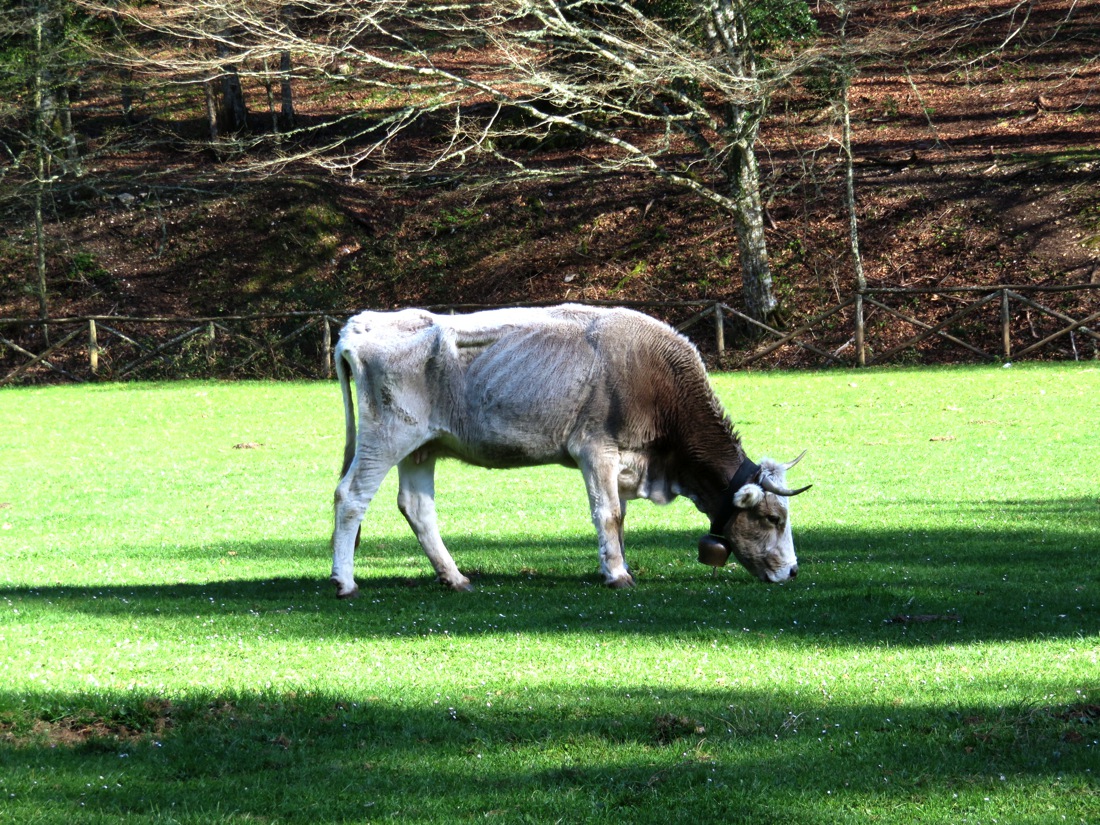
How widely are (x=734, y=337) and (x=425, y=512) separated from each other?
2319cm

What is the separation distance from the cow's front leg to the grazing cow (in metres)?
0.01

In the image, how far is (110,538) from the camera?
14.0 m

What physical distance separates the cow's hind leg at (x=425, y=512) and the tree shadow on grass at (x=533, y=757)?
3.55 metres

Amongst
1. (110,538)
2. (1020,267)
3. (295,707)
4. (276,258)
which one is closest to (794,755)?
(295,707)

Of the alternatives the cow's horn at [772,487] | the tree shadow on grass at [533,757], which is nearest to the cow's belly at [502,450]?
the cow's horn at [772,487]

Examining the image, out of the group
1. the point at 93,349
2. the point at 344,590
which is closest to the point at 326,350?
the point at 93,349

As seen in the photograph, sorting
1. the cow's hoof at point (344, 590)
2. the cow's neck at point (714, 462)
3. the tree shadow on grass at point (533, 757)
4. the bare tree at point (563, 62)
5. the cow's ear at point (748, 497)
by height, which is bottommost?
the cow's hoof at point (344, 590)

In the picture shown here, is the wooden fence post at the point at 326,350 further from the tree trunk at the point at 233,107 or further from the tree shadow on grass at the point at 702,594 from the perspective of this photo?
the tree shadow on grass at the point at 702,594

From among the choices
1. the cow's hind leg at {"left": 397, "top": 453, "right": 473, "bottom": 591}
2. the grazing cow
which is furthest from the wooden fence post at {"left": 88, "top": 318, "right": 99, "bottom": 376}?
the cow's hind leg at {"left": 397, "top": 453, "right": 473, "bottom": 591}

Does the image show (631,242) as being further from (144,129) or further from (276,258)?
(144,129)

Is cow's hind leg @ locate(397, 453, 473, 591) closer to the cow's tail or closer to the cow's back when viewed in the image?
the cow's back

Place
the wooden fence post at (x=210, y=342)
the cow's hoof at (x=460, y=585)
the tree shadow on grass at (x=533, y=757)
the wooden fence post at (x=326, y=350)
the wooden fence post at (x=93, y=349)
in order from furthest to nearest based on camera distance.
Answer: the wooden fence post at (x=93, y=349) < the wooden fence post at (x=210, y=342) < the wooden fence post at (x=326, y=350) < the cow's hoof at (x=460, y=585) < the tree shadow on grass at (x=533, y=757)

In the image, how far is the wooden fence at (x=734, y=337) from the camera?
30.0m

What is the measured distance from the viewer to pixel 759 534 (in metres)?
10.5
